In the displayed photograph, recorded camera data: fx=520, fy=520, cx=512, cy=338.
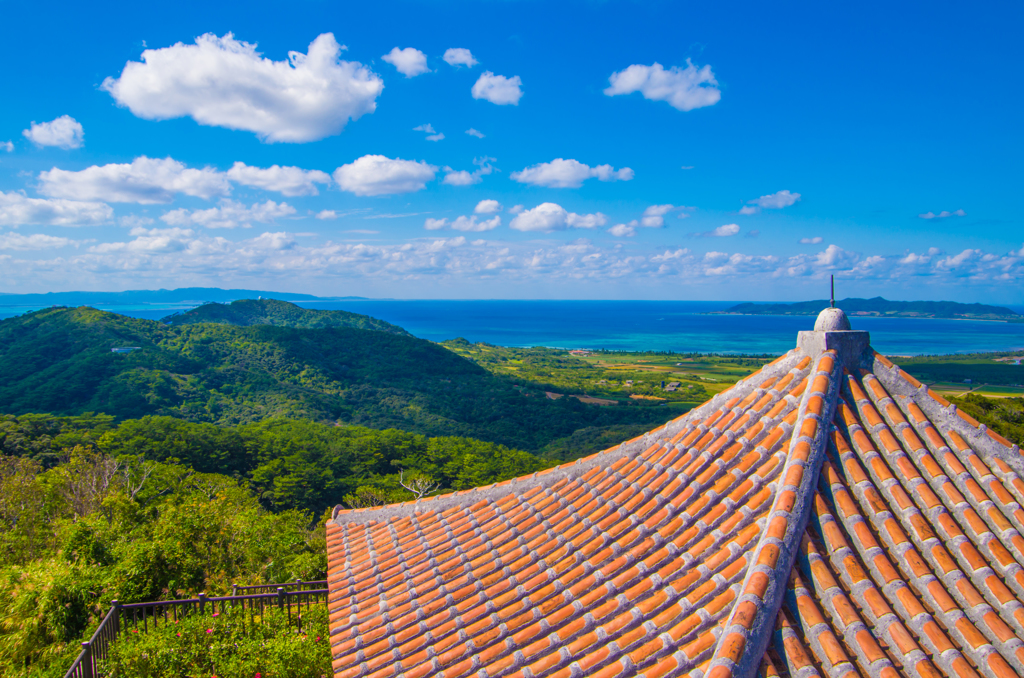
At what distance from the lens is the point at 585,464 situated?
22.8 feet

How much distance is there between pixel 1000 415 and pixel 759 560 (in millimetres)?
42280

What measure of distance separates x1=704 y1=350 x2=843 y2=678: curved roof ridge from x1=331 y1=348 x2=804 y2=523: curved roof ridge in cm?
65

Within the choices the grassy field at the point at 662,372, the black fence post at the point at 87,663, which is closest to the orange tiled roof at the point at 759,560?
the black fence post at the point at 87,663

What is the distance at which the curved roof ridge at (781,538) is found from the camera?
3.25m

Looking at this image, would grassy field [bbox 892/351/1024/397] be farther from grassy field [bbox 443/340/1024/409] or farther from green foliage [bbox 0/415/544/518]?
green foliage [bbox 0/415/544/518]

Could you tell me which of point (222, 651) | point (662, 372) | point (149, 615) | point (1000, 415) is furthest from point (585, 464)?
point (662, 372)

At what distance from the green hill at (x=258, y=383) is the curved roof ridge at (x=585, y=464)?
196 feet

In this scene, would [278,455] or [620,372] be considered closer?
[278,455]

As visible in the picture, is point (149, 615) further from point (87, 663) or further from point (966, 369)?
point (966, 369)

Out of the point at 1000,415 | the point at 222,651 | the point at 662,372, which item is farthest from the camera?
the point at 662,372

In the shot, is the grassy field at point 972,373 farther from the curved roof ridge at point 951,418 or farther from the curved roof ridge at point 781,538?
the curved roof ridge at point 781,538

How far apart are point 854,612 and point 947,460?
1.91 meters

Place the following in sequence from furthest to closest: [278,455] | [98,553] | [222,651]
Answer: [278,455] → [98,553] → [222,651]

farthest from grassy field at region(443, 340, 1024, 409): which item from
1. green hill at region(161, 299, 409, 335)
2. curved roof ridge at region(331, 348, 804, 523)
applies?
curved roof ridge at region(331, 348, 804, 523)
